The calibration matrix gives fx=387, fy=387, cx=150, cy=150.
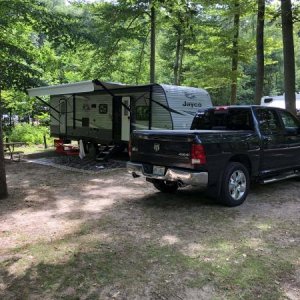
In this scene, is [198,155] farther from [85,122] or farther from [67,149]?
[85,122]

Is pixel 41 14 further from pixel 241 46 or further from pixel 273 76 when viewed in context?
pixel 273 76

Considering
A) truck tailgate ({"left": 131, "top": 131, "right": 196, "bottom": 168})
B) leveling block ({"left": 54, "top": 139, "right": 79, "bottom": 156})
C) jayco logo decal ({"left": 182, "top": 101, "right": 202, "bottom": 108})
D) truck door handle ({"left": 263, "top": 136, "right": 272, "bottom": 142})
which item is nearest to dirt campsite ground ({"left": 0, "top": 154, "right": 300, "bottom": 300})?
truck tailgate ({"left": 131, "top": 131, "right": 196, "bottom": 168})

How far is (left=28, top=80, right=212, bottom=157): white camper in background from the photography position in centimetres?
1180

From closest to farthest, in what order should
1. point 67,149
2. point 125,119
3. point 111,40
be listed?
point 125,119, point 67,149, point 111,40

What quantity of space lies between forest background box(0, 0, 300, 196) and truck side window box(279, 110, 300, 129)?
2.27m

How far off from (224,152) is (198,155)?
60 cm

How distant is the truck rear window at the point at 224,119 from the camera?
741cm

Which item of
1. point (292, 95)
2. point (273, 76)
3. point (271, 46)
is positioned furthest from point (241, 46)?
point (273, 76)

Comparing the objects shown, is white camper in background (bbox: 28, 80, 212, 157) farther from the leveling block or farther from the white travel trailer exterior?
the leveling block

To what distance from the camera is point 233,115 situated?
7602 mm

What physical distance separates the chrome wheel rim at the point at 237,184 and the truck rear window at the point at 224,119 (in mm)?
1037

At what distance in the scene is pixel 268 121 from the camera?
7.70 m

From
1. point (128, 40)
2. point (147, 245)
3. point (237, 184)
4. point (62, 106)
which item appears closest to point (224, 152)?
point (237, 184)

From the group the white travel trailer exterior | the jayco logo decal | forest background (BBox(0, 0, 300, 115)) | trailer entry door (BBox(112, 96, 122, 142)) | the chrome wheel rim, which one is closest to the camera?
the chrome wheel rim
